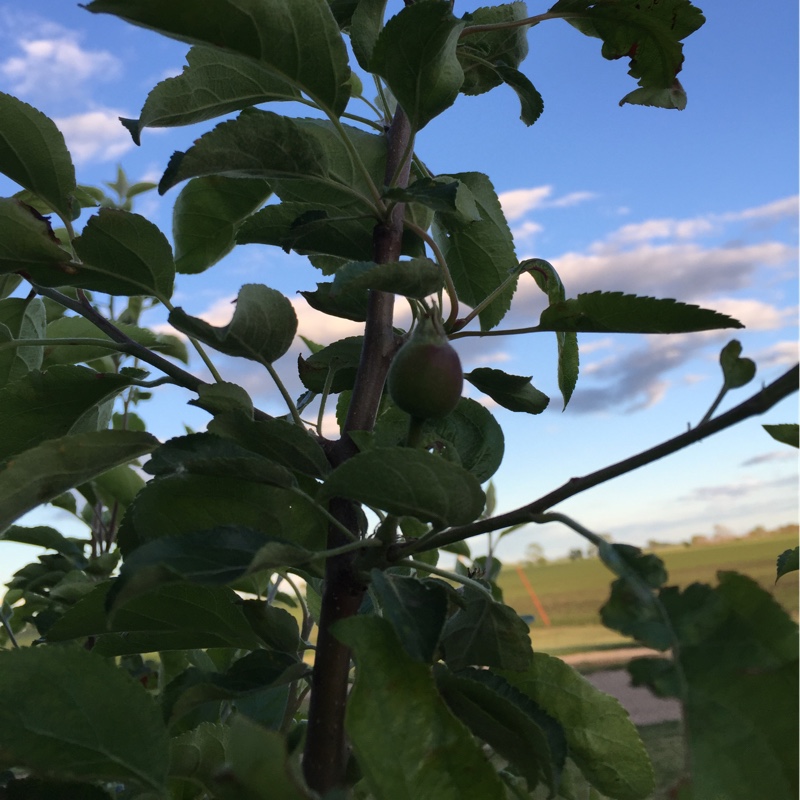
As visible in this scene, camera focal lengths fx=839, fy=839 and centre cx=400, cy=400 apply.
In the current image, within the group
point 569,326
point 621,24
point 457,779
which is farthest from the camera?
point 621,24

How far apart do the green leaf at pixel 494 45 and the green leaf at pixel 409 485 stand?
45 centimetres

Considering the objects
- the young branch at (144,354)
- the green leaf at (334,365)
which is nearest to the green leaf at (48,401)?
the young branch at (144,354)

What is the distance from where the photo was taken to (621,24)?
2.38 ft

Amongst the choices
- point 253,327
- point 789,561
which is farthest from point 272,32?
point 789,561

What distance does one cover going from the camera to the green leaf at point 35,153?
60 centimetres

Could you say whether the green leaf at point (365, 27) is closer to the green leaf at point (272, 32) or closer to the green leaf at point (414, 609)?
the green leaf at point (272, 32)

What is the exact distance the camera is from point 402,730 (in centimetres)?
41

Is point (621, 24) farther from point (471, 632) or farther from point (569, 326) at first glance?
point (471, 632)

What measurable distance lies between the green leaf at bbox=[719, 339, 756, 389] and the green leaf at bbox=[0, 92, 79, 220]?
1.59 ft

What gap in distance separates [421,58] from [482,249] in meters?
0.21

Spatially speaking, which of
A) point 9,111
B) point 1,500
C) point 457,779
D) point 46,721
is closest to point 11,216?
point 9,111

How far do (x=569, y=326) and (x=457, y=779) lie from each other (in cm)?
26

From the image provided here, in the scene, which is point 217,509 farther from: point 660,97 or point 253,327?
point 660,97

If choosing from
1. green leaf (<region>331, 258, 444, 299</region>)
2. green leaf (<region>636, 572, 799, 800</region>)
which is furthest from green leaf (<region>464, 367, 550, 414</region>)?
green leaf (<region>636, 572, 799, 800</region>)
